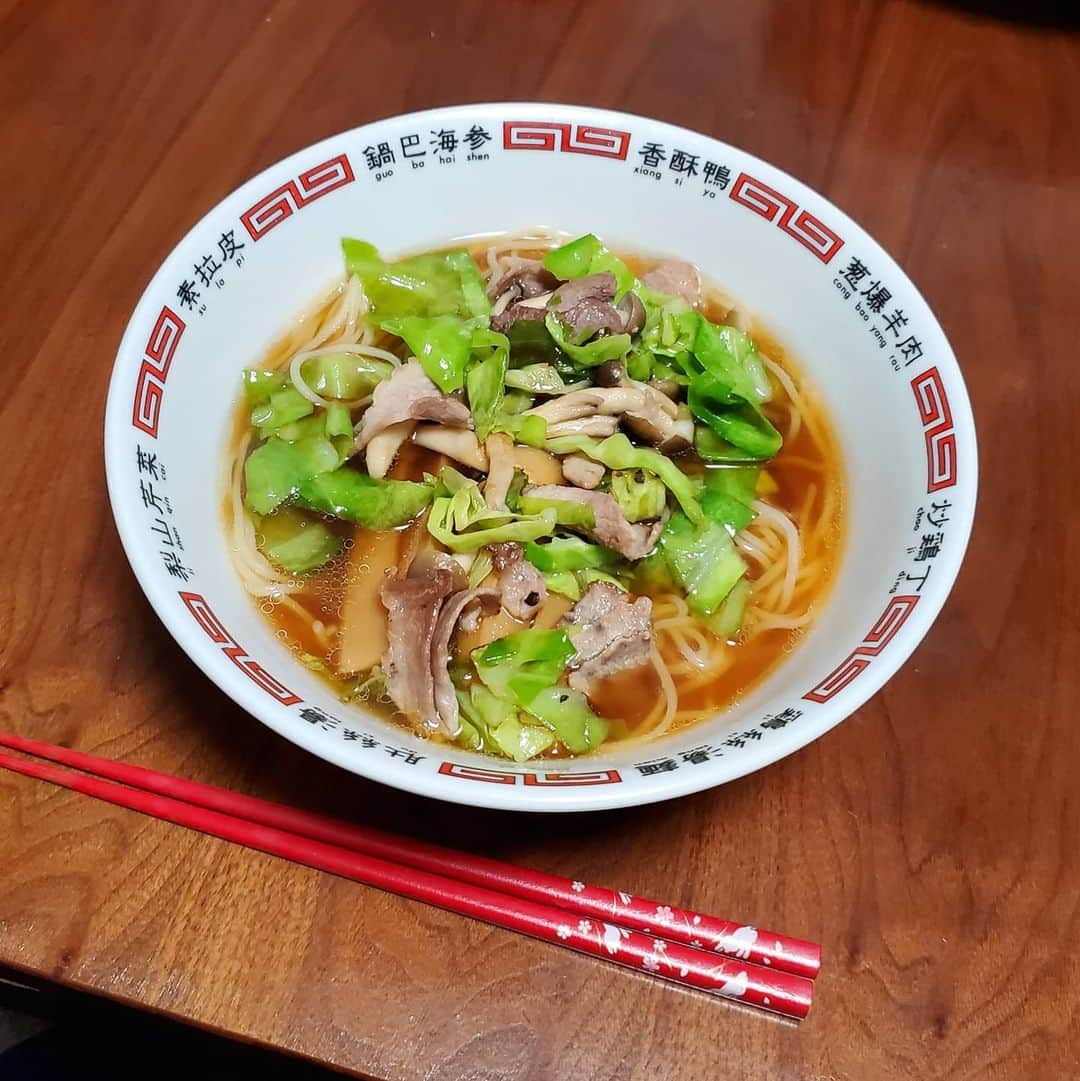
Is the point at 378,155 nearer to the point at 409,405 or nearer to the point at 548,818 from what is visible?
the point at 409,405

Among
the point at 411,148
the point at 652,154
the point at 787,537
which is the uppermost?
the point at 652,154

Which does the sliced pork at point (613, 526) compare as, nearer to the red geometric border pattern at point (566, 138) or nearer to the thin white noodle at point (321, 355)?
the thin white noodle at point (321, 355)

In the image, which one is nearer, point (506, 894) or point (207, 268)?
point (506, 894)

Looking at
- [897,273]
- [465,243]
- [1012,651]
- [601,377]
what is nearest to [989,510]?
[1012,651]

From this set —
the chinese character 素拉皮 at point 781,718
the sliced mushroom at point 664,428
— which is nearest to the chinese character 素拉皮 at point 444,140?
the sliced mushroom at point 664,428

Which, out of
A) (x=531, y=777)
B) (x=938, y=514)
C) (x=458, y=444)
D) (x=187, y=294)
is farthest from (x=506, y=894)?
(x=187, y=294)

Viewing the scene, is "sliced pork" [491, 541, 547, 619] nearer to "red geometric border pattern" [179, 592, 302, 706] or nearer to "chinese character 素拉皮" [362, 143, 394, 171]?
"red geometric border pattern" [179, 592, 302, 706]

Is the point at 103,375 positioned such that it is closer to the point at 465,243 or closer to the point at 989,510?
the point at 465,243
